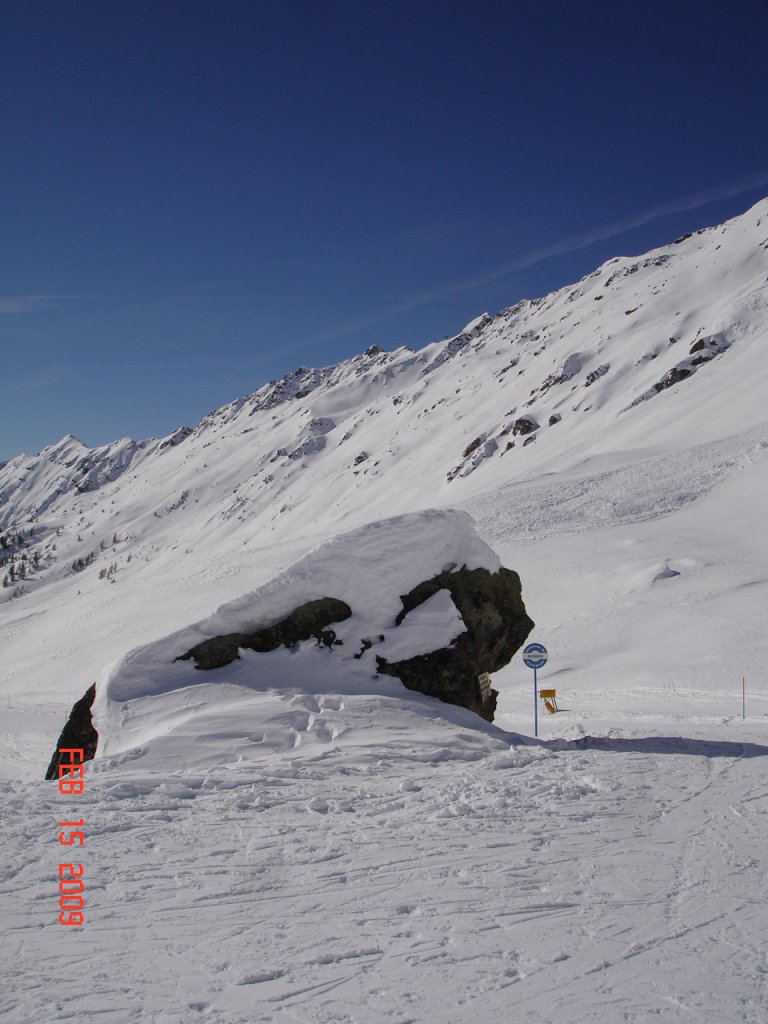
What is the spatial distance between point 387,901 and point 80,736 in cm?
720

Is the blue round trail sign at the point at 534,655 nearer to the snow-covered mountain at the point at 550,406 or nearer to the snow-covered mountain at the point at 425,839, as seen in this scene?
the snow-covered mountain at the point at 425,839

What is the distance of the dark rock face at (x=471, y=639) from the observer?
1130 cm

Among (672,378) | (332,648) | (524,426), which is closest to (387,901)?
(332,648)

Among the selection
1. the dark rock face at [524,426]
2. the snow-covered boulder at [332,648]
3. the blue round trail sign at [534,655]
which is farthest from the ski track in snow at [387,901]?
the dark rock face at [524,426]

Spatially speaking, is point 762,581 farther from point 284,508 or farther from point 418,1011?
point 284,508

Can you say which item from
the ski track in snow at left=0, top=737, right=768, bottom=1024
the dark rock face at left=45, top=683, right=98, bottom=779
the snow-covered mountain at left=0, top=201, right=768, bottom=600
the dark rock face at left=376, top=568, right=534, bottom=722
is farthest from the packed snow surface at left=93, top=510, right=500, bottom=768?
the snow-covered mountain at left=0, top=201, right=768, bottom=600

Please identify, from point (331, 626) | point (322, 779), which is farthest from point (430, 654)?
point (322, 779)

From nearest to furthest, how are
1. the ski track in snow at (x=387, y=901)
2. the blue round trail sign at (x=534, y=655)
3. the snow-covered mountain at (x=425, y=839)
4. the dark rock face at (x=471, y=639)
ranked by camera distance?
the ski track in snow at (x=387, y=901), the snow-covered mountain at (x=425, y=839), the dark rock face at (x=471, y=639), the blue round trail sign at (x=534, y=655)

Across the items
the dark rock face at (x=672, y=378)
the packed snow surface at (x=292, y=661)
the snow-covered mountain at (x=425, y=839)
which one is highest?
the dark rock face at (x=672, y=378)

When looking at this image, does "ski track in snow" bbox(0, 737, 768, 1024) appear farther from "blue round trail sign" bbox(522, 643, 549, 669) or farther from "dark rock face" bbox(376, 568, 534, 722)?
"blue round trail sign" bbox(522, 643, 549, 669)

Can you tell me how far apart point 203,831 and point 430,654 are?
582cm

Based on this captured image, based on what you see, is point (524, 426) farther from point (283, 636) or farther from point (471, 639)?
point (283, 636)

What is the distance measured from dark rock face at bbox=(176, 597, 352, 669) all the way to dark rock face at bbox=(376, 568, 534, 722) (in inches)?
42.2

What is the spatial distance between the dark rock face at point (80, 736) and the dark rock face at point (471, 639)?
4.75 m
